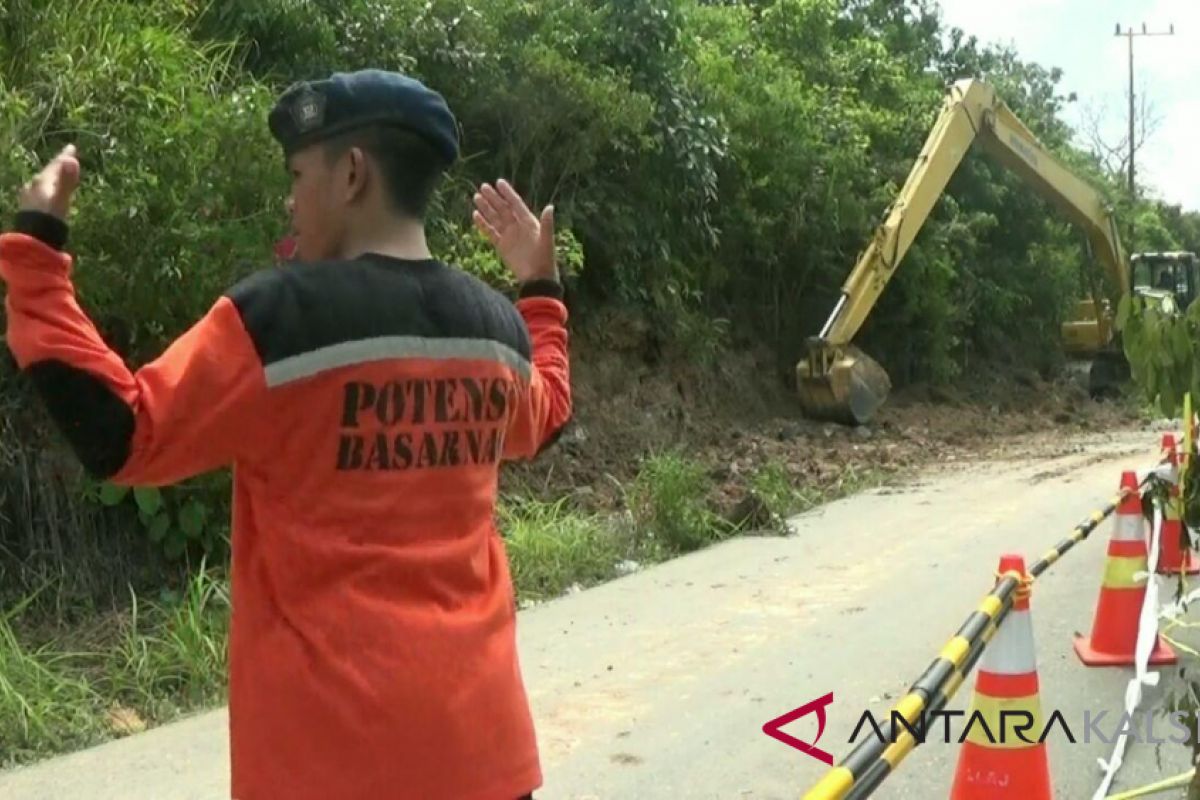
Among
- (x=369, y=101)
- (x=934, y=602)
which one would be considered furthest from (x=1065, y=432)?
(x=369, y=101)

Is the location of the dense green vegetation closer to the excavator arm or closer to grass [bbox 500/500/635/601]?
grass [bbox 500/500/635/601]

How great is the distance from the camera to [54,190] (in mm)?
1834

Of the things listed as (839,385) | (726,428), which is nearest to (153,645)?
(726,428)

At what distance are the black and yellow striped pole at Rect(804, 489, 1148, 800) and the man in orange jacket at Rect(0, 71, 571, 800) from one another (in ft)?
2.67

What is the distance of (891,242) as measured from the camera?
16594 mm

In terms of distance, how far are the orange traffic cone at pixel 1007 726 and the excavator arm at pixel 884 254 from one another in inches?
479

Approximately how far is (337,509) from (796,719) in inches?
159

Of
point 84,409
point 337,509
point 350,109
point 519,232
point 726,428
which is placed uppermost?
point 350,109

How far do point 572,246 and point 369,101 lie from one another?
9488mm

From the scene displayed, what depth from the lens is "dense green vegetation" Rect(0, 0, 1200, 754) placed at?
712 cm

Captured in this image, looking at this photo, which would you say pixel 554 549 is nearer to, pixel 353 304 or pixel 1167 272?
pixel 353 304

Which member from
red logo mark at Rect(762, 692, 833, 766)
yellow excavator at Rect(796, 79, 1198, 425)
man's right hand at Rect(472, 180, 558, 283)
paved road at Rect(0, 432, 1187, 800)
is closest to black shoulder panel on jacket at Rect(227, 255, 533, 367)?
man's right hand at Rect(472, 180, 558, 283)

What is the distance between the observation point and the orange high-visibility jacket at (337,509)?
→ 73.5 inches

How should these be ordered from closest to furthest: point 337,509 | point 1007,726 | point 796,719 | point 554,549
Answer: point 337,509 → point 1007,726 → point 796,719 → point 554,549
